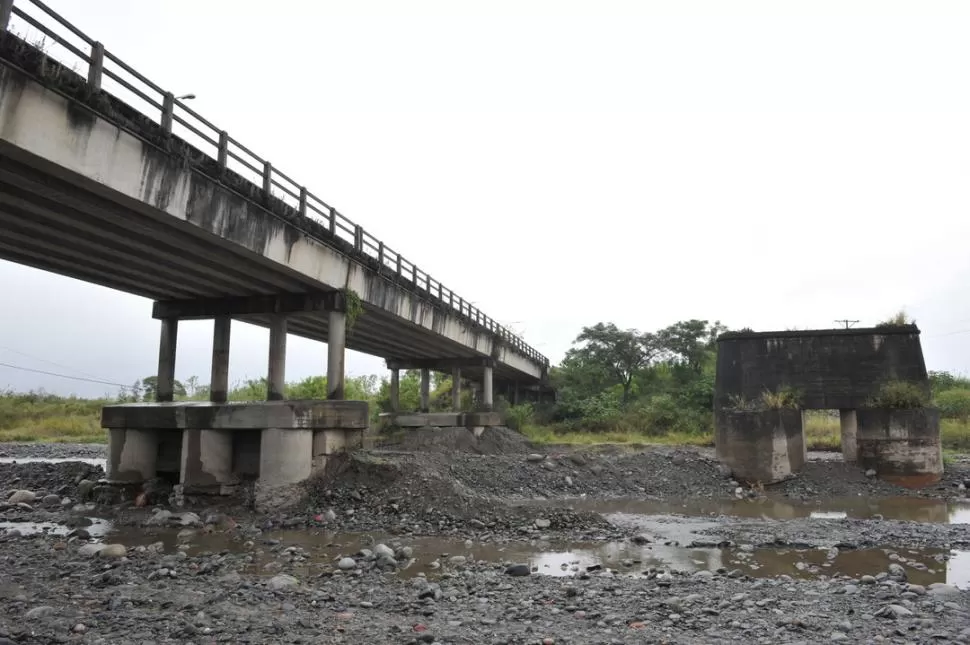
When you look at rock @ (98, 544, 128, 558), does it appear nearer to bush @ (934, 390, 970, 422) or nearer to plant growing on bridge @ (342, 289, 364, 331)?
plant growing on bridge @ (342, 289, 364, 331)

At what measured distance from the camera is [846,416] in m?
24.7

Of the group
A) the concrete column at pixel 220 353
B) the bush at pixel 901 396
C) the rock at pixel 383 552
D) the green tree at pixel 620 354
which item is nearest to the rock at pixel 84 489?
the concrete column at pixel 220 353

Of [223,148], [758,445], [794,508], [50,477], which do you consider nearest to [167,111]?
[223,148]

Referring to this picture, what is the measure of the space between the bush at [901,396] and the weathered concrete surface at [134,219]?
1769 cm

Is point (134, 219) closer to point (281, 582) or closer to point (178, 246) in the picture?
point (178, 246)

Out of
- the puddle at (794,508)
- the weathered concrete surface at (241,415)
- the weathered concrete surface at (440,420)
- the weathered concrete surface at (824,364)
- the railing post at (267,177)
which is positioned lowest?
the puddle at (794,508)

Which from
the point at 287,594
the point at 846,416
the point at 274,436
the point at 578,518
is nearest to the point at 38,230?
the point at 274,436

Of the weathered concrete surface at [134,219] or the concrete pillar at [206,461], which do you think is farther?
the concrete pillar at [206,461]

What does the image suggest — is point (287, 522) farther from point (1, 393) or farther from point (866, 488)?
point (1, 393)

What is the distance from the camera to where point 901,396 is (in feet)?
74.9

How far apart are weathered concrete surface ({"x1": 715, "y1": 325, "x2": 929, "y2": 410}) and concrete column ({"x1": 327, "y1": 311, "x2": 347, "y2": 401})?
49.1ft

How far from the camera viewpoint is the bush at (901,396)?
Answer: 22.8 meters

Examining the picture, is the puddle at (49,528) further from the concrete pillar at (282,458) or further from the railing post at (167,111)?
the railing post at (167,111)

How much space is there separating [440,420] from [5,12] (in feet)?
103
